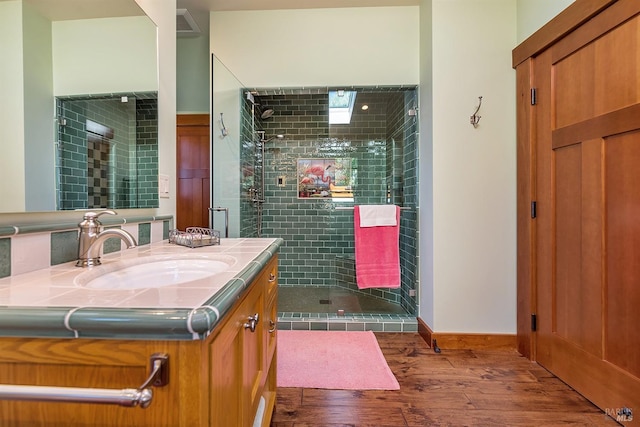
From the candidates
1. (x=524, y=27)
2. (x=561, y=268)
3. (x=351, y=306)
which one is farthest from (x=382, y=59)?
(x=351, y=306)

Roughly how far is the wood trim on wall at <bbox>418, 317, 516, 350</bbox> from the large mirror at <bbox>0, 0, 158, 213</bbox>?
213 centimetres

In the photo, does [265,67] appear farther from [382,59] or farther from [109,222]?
[109,222]

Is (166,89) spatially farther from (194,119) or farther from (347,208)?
(347,208)

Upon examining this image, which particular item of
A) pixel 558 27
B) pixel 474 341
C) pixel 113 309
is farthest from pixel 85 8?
pixel 474 341

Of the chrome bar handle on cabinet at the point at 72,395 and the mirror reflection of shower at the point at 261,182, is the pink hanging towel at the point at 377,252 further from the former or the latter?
the chrome bar handle on cabinet at the point at 72,395

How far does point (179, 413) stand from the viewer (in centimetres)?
50

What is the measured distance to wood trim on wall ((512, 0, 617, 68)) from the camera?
146cm

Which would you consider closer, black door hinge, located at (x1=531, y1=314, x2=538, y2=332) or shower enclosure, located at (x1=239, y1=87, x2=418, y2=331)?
black door hinge, located at (x1=531, y1=314, x2=538, y2=332)

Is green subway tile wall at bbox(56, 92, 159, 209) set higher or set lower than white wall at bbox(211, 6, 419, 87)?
lower

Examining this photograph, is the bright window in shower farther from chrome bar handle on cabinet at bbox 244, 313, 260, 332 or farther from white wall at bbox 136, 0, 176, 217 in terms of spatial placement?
chrome bar handle on cabinet at bbox 244, 313, 260, 332

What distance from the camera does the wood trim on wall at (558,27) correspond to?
1.46m

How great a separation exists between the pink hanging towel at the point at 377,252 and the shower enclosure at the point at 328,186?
0.16 meters

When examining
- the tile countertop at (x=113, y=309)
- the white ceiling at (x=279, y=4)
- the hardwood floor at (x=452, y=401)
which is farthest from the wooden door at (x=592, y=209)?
the tile countertop at (x=113, y=309)

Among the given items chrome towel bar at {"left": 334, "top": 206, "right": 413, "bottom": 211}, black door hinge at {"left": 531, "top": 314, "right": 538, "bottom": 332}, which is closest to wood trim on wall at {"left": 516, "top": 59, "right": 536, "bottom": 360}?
black door hinge at {"left": 531, "top": 314, "right": 538, "bottom": 332}
